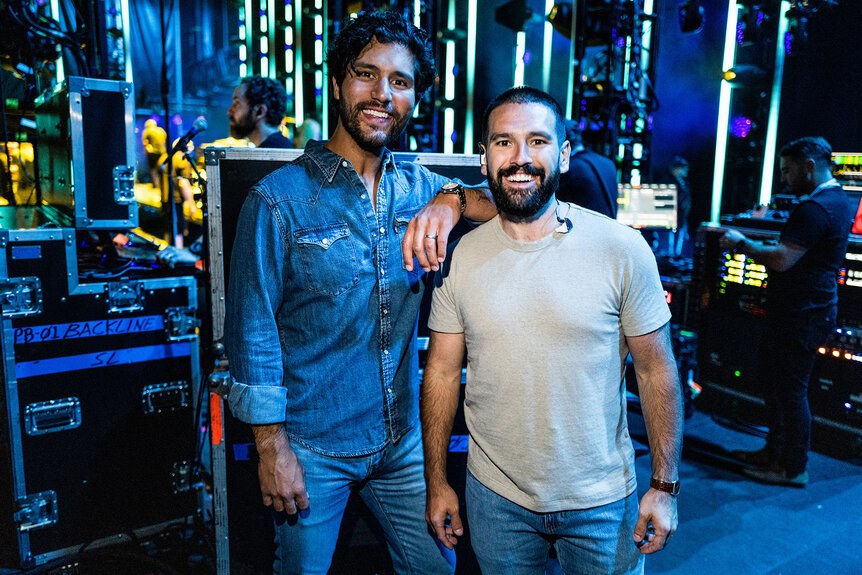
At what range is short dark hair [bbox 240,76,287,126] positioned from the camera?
3.99 m

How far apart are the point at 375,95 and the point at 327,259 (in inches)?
18.9

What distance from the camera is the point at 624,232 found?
1.55 meters

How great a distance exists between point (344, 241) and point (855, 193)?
4.66m

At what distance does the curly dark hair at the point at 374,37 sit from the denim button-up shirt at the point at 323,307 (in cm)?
25

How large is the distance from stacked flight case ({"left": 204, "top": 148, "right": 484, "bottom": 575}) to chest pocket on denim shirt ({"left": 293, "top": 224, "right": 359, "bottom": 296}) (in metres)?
0.58

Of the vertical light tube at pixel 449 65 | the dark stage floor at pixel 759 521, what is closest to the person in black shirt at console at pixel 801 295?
the dark stage floor at pixel 759 521

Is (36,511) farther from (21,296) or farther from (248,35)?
(248,35)

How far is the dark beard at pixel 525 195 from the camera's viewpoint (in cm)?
152

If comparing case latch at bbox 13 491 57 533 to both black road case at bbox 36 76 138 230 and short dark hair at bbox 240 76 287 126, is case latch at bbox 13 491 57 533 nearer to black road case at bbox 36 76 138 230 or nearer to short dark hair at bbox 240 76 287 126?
black road case at bbox 36 76 138 230

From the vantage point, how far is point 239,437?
2.17 meters

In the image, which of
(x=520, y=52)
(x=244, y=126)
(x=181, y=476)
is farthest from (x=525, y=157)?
(x=520, y=52)

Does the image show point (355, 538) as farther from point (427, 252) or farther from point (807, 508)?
point (807, 508)

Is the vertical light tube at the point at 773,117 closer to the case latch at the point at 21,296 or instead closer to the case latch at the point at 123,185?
the case latch at the point at 123,185

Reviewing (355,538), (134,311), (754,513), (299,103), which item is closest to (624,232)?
(355,538)
